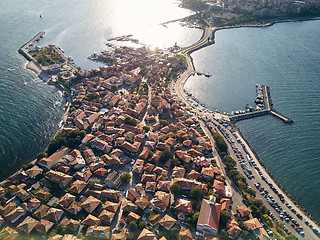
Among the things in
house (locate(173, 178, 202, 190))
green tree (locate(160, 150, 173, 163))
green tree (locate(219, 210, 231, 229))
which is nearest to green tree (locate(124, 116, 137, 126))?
green tree (locate(160, 150, 173, 163))

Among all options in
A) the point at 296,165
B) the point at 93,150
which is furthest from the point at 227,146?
the point at 93,150

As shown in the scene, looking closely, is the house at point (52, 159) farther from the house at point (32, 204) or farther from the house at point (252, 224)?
the house at point (252, 224)

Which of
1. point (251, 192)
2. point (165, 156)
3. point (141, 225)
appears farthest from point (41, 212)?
point (251, 192)

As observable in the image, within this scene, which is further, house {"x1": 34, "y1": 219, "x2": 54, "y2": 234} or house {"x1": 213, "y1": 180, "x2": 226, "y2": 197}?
house {"x1": 213, "y1": 180, "x2": 226, "y2": 197}

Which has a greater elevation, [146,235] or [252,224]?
[146,235]

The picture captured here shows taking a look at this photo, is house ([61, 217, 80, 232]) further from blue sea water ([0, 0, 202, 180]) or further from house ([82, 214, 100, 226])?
blue sea water ([0, 0, 202, 180])

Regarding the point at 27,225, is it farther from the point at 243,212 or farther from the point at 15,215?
the point at 243,212

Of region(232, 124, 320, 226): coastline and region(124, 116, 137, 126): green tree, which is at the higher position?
region(124, 116, 137, 126): green tree

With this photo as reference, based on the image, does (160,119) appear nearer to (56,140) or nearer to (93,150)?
(93,150)
